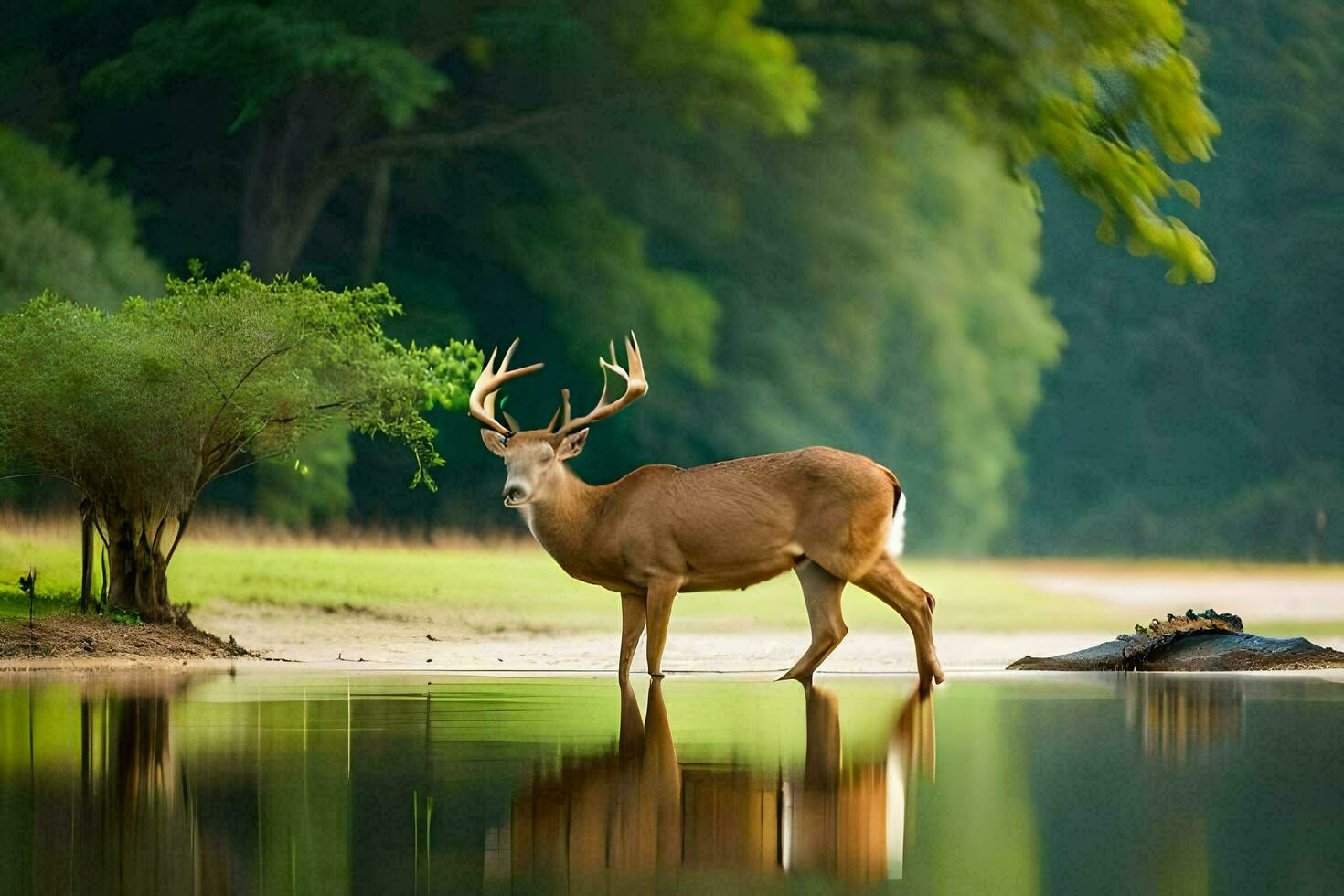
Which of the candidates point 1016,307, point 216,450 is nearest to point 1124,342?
point 1016,307

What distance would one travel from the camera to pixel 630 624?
46.6 ft

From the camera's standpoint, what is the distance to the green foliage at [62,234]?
896 inches

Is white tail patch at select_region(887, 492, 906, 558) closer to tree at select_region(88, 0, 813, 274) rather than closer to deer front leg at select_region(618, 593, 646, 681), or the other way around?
deer front leg at select_region(618, 593, 646, 681)

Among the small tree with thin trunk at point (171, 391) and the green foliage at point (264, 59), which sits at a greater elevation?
the green foliage at point (264, 59)

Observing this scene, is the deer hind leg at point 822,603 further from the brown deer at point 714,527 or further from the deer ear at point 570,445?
the deer ear at point 570,445

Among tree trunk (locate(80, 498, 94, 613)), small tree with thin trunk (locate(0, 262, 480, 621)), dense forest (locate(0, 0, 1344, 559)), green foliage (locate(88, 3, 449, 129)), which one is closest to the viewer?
small tree with thin trunk (locate(0, 262, 480, 621))

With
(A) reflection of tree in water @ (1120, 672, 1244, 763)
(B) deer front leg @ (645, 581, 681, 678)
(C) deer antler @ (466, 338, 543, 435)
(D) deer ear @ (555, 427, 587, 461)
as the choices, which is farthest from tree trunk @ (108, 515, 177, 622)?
(A) reflection of tree in water @ (1120, 672, 1244, 763)

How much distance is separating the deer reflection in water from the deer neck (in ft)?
15.2

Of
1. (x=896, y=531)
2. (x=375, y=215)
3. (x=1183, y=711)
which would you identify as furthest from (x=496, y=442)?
(x=375, y=215)

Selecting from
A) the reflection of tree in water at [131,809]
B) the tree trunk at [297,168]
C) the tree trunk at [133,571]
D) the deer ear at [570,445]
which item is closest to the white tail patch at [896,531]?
the deer ear at [570,445]

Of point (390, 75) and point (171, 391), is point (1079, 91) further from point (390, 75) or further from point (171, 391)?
point (171, 391)

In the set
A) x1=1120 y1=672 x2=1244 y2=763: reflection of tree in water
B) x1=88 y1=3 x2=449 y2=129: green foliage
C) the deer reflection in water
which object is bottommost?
x1=1120 y1=672 x2=1244 y2=763: reflection of tree in water

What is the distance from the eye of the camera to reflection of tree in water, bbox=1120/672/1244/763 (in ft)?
33.0

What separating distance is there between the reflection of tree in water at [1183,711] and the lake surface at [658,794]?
0.05m
